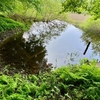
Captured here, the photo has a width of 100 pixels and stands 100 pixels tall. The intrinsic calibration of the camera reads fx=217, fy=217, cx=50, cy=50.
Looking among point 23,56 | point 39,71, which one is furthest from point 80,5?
point 23,56

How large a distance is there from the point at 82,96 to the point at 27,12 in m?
33.2

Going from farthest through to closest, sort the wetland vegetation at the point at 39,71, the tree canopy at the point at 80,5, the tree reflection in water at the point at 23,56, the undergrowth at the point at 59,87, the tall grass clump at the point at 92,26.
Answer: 1. the tall grass clump at the point at 92,26
2. the tree canopy at the point at 80,5
3. the tree reflection in water at the point at 23,56
4. the wetland vegetation at the point at 39,71
5. the undergrowth at the point at 59,87

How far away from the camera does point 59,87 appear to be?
8.62m

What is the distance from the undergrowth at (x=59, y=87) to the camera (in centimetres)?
769

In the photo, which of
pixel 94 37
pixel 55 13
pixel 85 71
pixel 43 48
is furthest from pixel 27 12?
pixel 85 71

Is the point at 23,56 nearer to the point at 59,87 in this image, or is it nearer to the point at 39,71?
the point at 39,71

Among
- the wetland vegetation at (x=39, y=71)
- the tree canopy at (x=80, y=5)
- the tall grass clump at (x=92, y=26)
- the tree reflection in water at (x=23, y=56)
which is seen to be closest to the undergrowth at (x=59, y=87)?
the wetland vegetation at (x=39, y=71)

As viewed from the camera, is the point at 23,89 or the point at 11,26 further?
the point at 11,26

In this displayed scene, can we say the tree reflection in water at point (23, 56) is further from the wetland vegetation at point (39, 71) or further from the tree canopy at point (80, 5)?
the tree canopy at point (80, 5)

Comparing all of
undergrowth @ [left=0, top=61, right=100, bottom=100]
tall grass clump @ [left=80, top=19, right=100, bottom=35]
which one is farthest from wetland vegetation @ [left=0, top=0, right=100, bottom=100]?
tall grass clump @ [left=80, top=19, right=100, bottom=35]

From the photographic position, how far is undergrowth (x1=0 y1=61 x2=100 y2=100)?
25.2 feet

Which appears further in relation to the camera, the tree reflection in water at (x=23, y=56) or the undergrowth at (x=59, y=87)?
the tree reflection in water at (x=23, y=56)

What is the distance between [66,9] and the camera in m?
15.2

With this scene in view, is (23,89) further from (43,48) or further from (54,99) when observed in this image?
(43,48)
